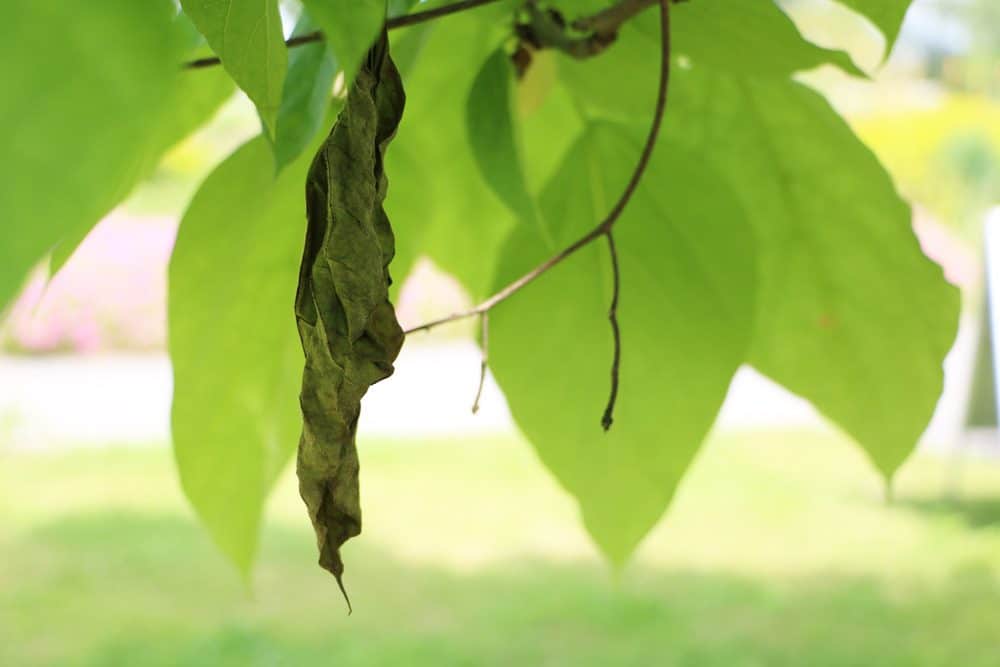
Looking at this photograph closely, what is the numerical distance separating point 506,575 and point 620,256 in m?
1.48

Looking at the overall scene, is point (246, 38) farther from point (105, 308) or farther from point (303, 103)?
point (105, 308)

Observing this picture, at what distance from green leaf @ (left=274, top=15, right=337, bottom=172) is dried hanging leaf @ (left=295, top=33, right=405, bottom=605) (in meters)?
0.03

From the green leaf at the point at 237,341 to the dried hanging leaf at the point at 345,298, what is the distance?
0.07 metres

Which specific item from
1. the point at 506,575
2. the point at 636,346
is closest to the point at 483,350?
the point at 636,346

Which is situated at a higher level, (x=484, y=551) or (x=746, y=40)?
(x=746, y=40)

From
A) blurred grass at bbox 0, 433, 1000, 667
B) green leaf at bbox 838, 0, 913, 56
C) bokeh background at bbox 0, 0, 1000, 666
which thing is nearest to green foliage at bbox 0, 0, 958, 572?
green leaf at bbox 838, 0, 913, 56

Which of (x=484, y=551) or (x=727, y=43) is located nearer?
(x=727, y=43)

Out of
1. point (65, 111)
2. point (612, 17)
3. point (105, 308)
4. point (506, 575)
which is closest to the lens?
point (65, 111)

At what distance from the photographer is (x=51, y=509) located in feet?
6.29

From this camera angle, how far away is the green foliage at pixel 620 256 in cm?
20

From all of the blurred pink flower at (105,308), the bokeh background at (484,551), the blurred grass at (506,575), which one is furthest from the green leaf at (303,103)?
the blurred pink flower at (105,308)

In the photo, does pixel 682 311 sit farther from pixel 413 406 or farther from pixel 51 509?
pixel 413 406

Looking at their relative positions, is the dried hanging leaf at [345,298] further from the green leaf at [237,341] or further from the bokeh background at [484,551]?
the bokeh background at [484,551]

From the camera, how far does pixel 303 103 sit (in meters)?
0.16
